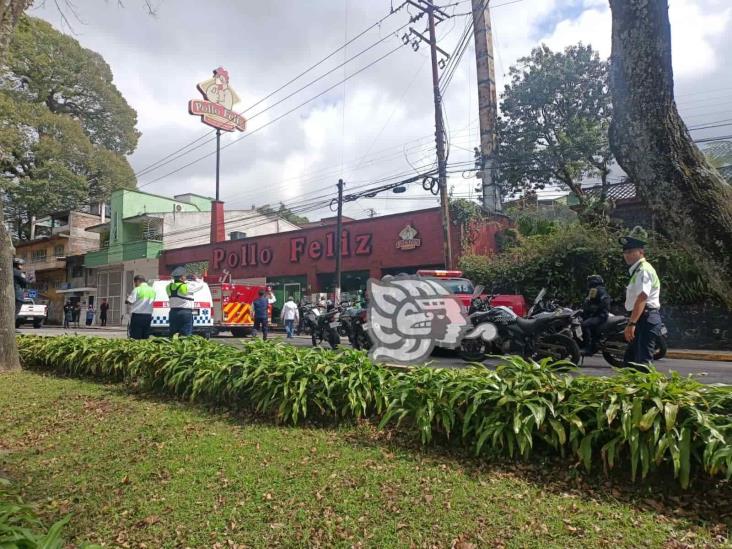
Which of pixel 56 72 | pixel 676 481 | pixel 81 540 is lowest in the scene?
pixel 81 540

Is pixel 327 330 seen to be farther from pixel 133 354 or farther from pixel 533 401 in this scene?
pixel 533 401

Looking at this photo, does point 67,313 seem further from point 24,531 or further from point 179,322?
point 24,531

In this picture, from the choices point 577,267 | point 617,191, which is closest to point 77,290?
point 577,267

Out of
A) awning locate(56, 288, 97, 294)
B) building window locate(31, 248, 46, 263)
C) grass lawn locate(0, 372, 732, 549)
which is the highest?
building window locate(31, 248, 46, 263)

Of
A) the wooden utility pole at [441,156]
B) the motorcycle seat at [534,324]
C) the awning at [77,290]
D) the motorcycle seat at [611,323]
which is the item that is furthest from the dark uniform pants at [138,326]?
the awning at [77,290]

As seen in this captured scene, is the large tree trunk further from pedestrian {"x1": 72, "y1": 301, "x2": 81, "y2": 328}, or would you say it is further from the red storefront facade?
pedestrian {"x1": 72, "y1": 301, "x2": 81, "y2": 328}

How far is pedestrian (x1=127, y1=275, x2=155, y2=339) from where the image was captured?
9102 mm

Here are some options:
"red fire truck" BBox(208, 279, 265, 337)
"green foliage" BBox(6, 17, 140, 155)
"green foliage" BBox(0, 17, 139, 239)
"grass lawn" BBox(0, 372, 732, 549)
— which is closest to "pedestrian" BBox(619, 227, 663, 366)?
"grass lawn" BBox(0, 372, 732, 549)

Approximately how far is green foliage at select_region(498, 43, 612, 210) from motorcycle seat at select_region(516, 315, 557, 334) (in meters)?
11.3

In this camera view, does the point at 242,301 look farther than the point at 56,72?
No

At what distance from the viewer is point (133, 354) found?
266 inches

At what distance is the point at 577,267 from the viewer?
14.8 meters

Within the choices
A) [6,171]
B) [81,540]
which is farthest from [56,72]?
[81,540]

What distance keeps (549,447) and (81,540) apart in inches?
124
